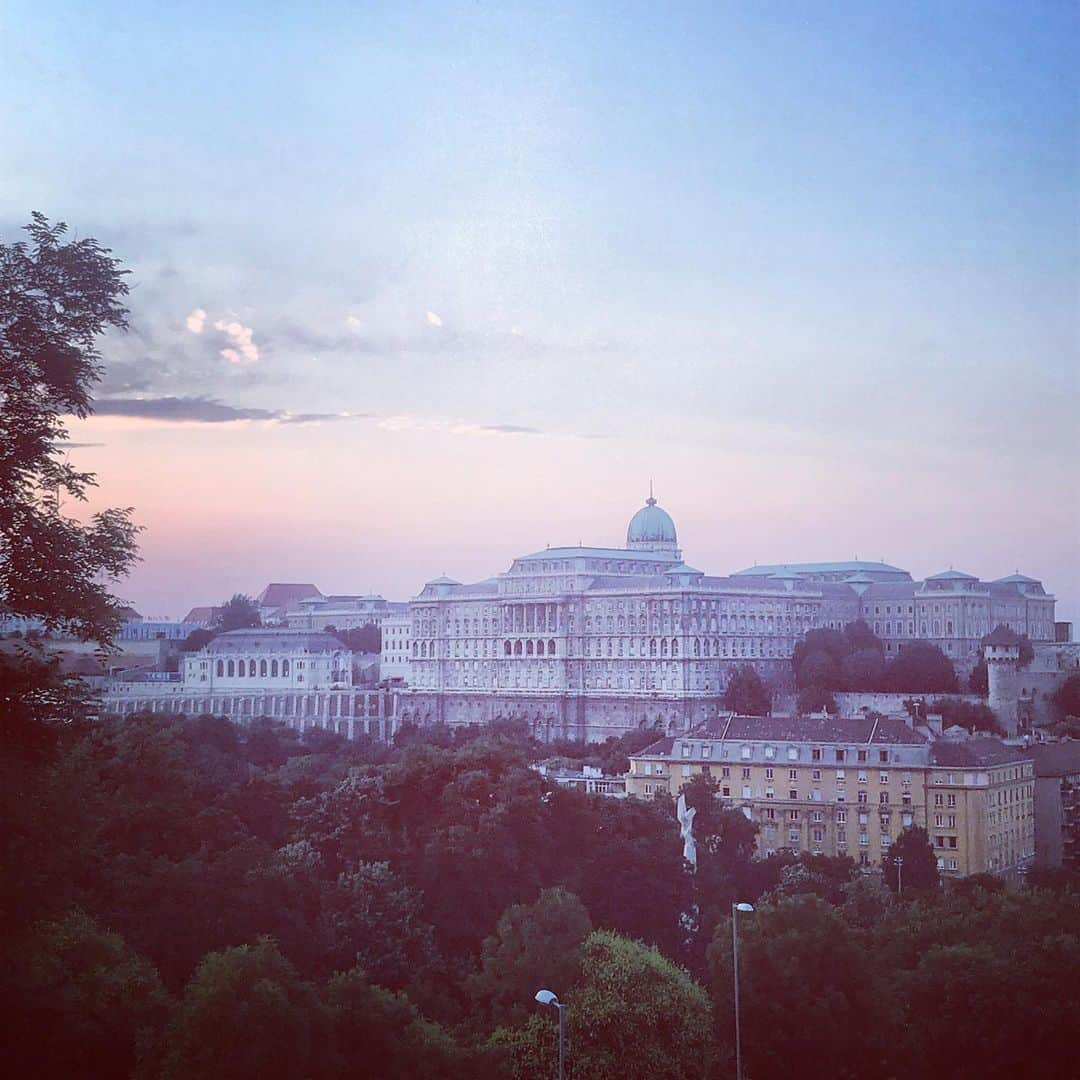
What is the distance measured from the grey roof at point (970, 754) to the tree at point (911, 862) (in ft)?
9.18

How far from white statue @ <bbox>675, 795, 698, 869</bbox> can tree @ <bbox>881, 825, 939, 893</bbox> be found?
484 centimetres

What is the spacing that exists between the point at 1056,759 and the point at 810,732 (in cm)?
809

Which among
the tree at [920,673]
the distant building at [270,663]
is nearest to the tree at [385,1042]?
the tree at [920,673]

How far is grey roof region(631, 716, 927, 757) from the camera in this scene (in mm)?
43906

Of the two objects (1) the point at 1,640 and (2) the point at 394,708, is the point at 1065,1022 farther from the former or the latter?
(2) the point at 394,708

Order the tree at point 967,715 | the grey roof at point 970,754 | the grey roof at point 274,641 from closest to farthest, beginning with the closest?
the grey roof at point 970,754, the tree at point 967,715, the grey roof at point 274,641

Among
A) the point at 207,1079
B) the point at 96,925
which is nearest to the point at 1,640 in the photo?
the point at 207,1079

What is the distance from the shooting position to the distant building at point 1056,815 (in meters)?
43.5

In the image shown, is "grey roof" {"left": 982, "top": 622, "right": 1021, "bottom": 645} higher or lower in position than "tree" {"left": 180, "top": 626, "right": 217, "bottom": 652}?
lower

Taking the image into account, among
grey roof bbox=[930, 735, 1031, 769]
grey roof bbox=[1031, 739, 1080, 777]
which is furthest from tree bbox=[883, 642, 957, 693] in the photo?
grey roof bbox=[930, 735, 1031, 769]

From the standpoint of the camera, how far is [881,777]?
42125 millimetres

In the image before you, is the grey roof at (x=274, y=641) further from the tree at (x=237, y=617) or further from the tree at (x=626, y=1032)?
the tree at (x=626, y=1032)

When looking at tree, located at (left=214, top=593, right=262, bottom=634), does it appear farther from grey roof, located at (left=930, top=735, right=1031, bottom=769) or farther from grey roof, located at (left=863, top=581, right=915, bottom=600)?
grey roof, located at (left=930, top=735, right=1031, bottom=769)

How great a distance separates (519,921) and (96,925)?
6.97m
